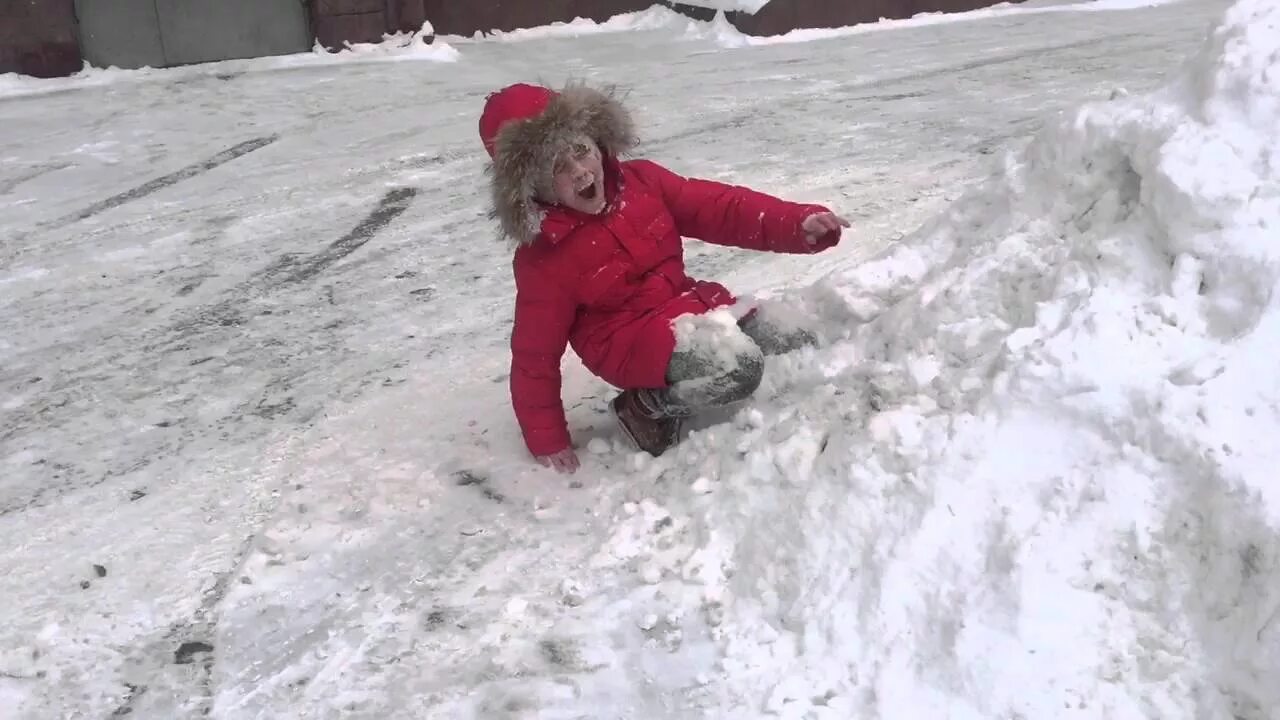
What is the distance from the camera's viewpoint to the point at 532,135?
2496 millimetres

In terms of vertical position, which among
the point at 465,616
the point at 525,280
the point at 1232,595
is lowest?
the point at 465,616

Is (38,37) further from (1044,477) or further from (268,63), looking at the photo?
(1044,477)

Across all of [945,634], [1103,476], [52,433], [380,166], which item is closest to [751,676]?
[945,634]

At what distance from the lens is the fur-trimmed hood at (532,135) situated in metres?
2.50

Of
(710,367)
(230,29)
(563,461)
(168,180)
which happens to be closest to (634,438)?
(563,461)

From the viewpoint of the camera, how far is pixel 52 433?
3225mm

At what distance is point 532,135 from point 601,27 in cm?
790

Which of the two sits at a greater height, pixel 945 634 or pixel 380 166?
pixel 380 166

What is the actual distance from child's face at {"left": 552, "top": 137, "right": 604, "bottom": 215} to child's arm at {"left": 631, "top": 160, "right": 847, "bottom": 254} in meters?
0.23

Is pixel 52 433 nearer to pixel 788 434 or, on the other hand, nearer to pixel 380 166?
pixel 788 434

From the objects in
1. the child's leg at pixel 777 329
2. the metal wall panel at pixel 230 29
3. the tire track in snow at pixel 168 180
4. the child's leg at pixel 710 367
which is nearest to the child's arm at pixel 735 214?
the child's leg at pixel 777 329

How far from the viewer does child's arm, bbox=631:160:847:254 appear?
2.79 m

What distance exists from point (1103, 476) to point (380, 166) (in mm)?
4774

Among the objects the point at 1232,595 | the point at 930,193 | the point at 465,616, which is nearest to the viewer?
the point at 1232,595
